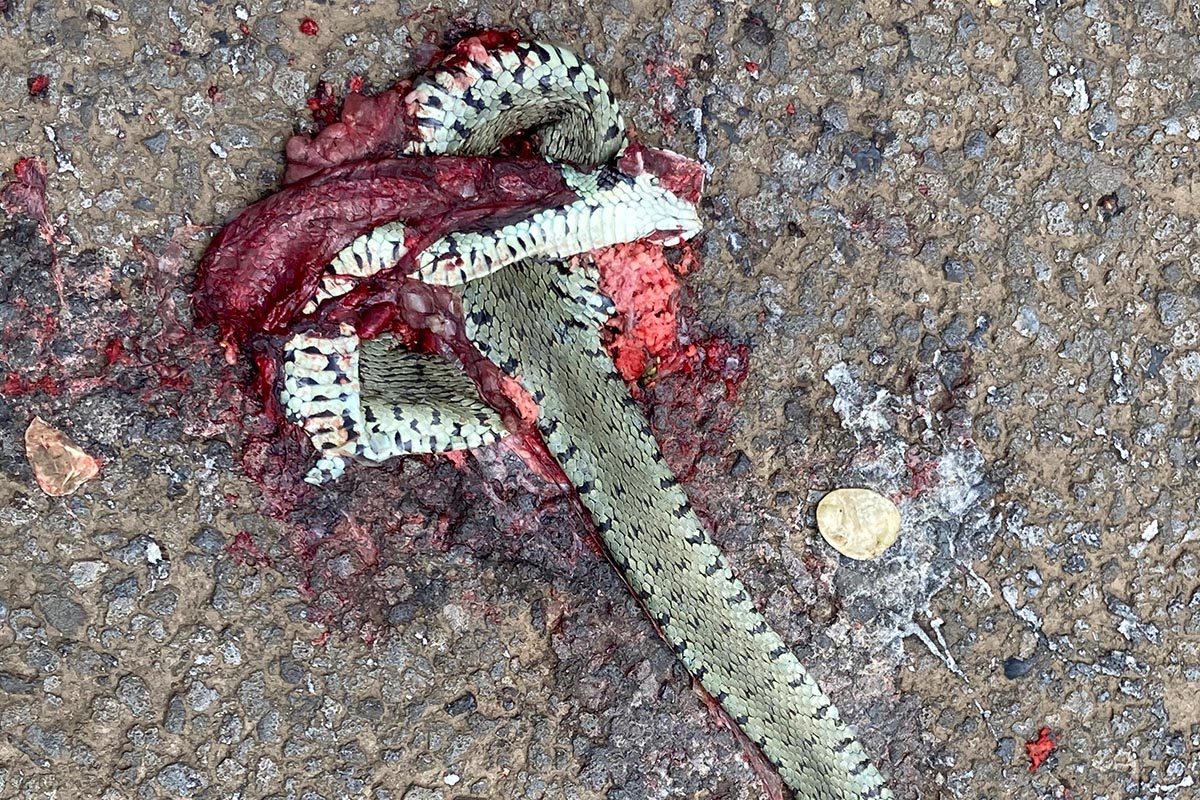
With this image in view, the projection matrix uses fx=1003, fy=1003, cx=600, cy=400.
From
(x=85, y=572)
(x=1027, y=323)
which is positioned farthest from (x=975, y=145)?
(x=85, y=572)

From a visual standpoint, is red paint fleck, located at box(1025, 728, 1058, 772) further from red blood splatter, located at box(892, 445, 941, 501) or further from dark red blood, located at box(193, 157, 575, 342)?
dark red blood, located at box(193, 157, 575, 342)

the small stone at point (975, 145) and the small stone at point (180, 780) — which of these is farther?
the small stone at point (975, 145)

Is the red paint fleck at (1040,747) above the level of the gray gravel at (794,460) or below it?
below

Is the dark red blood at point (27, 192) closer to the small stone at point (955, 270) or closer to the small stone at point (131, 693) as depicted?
the small stone at point (131, 693)

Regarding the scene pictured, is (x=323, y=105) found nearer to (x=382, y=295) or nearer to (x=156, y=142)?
(x=156, y=142)

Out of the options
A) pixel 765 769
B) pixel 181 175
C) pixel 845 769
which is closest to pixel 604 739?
pixel 765 769

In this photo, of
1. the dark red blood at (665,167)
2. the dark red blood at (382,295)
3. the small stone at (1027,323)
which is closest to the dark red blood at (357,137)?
the dark red blood at (382,295)
